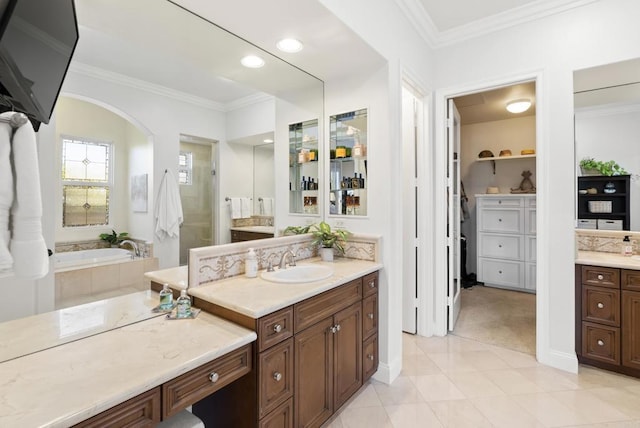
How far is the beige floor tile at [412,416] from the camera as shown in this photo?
6.08 ft

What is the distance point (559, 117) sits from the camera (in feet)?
7.91

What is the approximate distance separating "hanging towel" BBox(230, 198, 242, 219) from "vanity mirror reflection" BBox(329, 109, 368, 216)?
2.90 ft

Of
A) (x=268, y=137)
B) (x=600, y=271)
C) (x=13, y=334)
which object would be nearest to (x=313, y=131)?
(x=268, y=137)

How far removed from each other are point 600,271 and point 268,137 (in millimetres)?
2708

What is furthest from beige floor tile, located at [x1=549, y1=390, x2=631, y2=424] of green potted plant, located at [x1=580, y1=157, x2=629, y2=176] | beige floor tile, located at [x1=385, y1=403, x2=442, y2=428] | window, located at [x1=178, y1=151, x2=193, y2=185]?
window, located at [x1=178, y1=151, x2=193, y2=185]

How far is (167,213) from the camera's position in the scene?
159 centimetres

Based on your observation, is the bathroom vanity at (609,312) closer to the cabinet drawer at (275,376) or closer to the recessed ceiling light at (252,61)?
the cabinet drawer at (275,376)

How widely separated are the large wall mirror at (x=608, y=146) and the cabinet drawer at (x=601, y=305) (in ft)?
2.11

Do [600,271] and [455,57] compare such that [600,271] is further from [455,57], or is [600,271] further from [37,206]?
[37,206]

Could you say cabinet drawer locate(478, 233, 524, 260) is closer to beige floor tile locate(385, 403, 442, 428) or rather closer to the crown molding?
the crown molding

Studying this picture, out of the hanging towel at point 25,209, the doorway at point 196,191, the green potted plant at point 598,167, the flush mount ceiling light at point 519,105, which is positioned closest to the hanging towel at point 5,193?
the hanging towel at point 25,209

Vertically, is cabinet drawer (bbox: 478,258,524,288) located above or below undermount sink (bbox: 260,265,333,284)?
below

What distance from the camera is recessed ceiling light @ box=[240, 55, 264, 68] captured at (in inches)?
78.0

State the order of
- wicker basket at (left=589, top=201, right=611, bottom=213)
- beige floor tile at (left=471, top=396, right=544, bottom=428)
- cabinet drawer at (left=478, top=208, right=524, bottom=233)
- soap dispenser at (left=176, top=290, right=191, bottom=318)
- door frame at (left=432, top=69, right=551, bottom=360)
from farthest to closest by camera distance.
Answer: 1. cabinet drawer at (left=478, top=208, right=524, bottom=233)
2. wicker basket at (left=589, top=201, right=611, bottom=213)
3. door frame at (left=432, top=69, right=551, bottom=360)
4. beige floor tile at (left=471, top=396, right=544, bottom=428)
5. soap dispenser at (left=176, top=290, right=191, bottom=318)
